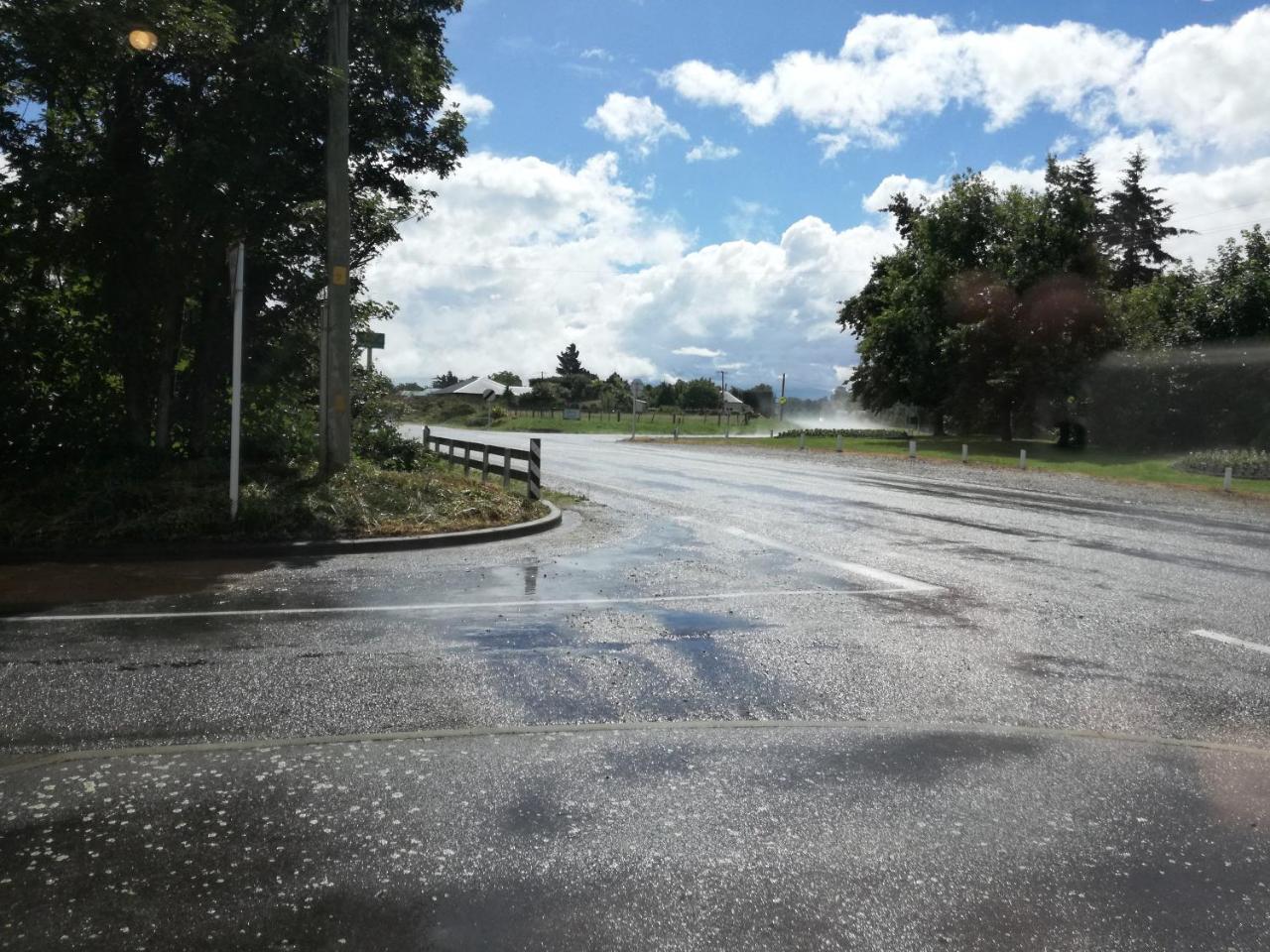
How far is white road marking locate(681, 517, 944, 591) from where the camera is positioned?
30.1 ft

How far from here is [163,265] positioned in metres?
12.7

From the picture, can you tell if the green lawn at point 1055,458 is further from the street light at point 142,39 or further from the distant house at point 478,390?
the distant house at point 478,390

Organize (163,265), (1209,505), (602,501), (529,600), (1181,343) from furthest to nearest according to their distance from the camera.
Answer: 1. (1181,343)
2. (1209,505)
3. (602,501)
4. (163,265)
5. (529,600)

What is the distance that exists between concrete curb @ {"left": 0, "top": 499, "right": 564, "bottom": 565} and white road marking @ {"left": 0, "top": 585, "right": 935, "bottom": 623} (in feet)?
9.66

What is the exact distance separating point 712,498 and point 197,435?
28.4 feet

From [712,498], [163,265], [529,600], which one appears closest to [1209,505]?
[712,498]

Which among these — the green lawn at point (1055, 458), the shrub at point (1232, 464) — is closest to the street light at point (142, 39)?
the green lawn at point (1055, 458)

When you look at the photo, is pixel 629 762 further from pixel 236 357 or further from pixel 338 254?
pixel 338 254

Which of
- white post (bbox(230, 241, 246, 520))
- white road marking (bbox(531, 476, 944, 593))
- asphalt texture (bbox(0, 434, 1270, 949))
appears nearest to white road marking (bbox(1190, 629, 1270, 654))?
asphalt texture (bbox(0, 434, 1270, 949))

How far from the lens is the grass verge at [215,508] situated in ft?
35.0

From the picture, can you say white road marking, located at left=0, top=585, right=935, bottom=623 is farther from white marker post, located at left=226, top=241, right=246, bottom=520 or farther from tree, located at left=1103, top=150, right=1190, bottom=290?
tree, located at left=1103, top=150, right=1190, bottom=290

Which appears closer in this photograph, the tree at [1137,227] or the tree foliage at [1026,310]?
the tree foliage at [1026,310]

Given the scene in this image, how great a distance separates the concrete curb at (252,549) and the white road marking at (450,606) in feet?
9.66

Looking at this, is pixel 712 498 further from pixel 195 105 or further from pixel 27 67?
pixel 27 67
